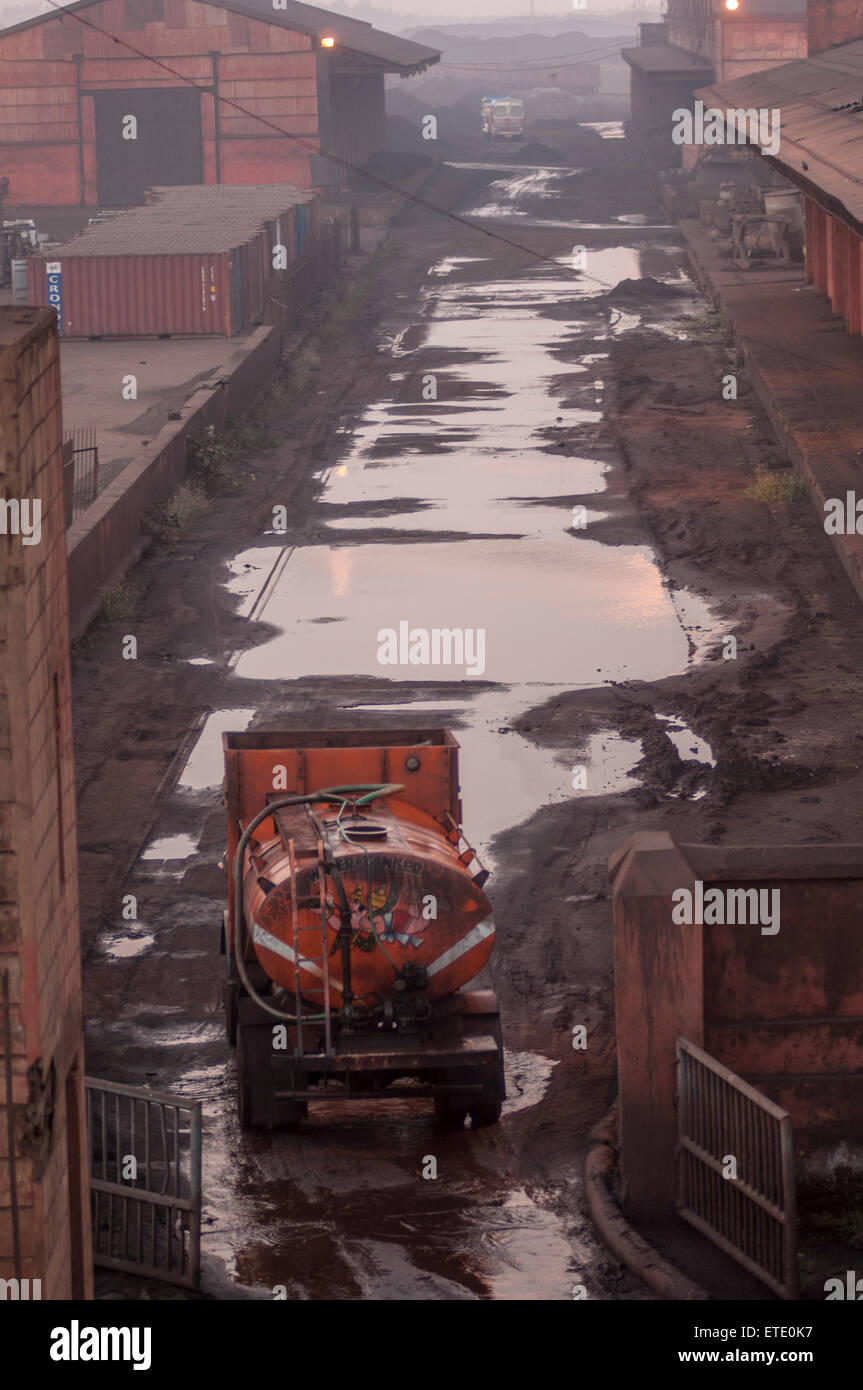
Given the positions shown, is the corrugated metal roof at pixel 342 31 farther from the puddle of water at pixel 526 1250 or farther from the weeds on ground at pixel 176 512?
the puddle of water at pixel 526 1250

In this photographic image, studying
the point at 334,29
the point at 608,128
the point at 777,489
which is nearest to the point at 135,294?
the point at 777,489

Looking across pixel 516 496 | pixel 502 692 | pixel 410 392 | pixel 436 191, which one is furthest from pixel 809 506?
pixel 436 191

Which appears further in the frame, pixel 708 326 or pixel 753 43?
pixel 753 43

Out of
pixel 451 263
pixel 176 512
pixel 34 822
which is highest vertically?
pixel 451 263

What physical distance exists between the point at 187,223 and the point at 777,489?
25287 millimetres

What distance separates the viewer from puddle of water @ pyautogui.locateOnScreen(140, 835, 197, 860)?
16.3 meters

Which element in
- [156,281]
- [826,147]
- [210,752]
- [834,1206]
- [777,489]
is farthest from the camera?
[156,281]

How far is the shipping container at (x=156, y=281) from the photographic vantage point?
42781mm

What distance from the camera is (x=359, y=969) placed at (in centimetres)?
1077

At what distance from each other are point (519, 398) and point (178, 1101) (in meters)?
29.1

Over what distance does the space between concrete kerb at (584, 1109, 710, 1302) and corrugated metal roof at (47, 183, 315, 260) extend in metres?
34.3

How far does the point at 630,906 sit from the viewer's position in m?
10.2

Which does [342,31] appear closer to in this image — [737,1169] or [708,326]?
[708,326]

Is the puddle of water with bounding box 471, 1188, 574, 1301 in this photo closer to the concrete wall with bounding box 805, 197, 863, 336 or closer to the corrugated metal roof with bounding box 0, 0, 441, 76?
the concrete wall with bounding box 805, 197, 863, 336
